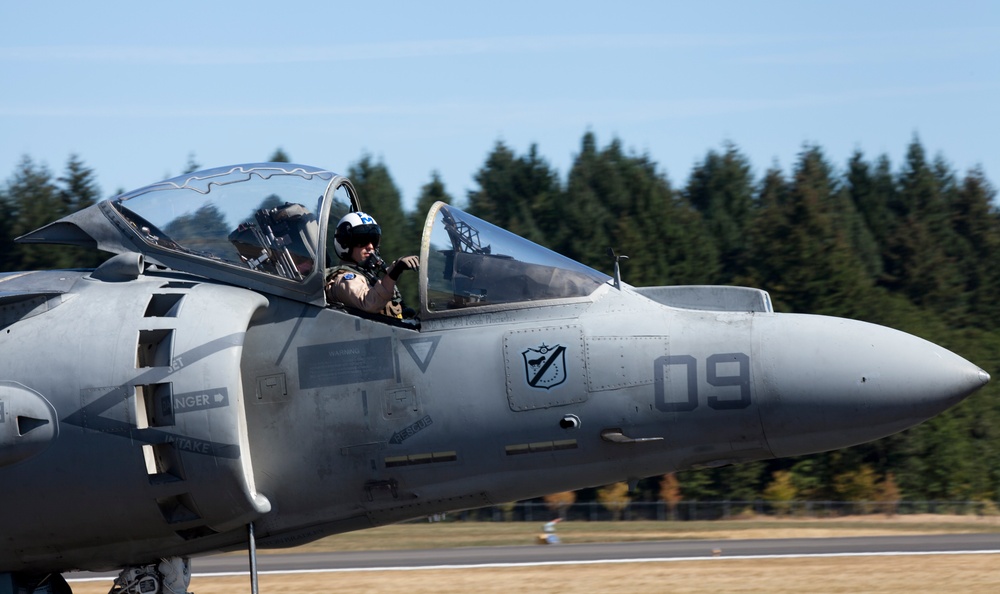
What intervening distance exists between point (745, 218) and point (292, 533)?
8522 centimetres

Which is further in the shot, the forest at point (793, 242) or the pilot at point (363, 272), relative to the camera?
the forest at point (793, 242)

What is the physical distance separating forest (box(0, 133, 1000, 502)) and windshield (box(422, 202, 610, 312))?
34311mm

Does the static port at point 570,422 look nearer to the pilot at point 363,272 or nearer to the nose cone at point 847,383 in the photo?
the nose cone at point 847,383

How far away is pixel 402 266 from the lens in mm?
7820

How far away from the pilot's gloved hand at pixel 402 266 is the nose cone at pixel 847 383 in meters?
2.26

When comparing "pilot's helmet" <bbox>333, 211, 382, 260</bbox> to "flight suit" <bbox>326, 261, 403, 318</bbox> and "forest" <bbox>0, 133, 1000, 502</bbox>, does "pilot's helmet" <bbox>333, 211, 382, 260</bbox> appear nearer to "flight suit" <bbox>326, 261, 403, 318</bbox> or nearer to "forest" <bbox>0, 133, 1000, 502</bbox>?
"flight suit" <bbox>326, 261, 403, 318</bbox>

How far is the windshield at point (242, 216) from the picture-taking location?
8.08m

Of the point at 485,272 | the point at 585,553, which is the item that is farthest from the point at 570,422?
the point at 585,553

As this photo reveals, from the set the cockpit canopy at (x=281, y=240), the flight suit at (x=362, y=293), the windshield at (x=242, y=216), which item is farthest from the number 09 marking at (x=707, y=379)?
the windshield at (x=242, y=216)

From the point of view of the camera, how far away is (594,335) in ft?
24.8

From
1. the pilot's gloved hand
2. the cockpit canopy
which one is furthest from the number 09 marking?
the pilot's gloved hand

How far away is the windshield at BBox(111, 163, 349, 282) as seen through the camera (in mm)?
8078

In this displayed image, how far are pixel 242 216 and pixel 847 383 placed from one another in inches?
164

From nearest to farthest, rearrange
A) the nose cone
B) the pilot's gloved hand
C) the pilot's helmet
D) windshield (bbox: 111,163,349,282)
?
the nose cone
the pilot's gloved hand
windshield (bbox: 111,163,349,282)
the pilot's helmet
